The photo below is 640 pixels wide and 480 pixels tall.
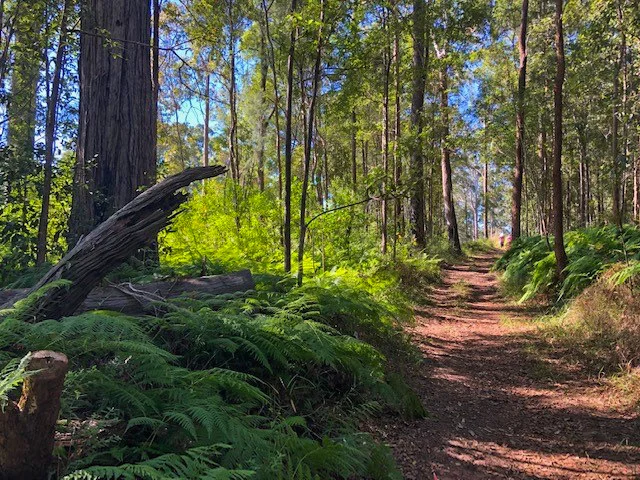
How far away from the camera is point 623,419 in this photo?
425 cm

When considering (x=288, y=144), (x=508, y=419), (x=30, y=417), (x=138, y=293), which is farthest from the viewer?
(x=288, y=144)

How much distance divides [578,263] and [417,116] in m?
7.19

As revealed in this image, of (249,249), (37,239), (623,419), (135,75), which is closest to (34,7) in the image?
(135,75)

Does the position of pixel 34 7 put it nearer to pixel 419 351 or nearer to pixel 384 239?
pixel 419 351

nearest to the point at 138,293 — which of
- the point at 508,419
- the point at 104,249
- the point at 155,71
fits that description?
the point at 104,249

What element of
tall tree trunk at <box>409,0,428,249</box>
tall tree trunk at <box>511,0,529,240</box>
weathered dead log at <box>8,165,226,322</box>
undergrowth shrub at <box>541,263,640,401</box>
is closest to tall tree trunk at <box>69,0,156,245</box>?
weathered dead log at <box>8,165,226,322</box>

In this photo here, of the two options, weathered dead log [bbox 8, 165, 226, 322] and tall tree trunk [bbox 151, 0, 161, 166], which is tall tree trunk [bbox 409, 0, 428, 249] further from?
weathered dead log [bbox 8, 165, 226, 322]

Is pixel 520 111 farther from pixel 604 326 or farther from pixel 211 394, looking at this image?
pixel 211 394

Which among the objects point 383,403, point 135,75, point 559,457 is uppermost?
point 135,75

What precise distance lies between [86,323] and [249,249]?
17.2ft

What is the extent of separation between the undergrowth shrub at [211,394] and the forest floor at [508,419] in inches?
17.2

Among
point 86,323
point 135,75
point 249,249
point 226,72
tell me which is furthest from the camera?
point 226,72

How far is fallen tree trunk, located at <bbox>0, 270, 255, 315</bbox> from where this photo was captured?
3.67 metres

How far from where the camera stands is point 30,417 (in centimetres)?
165
